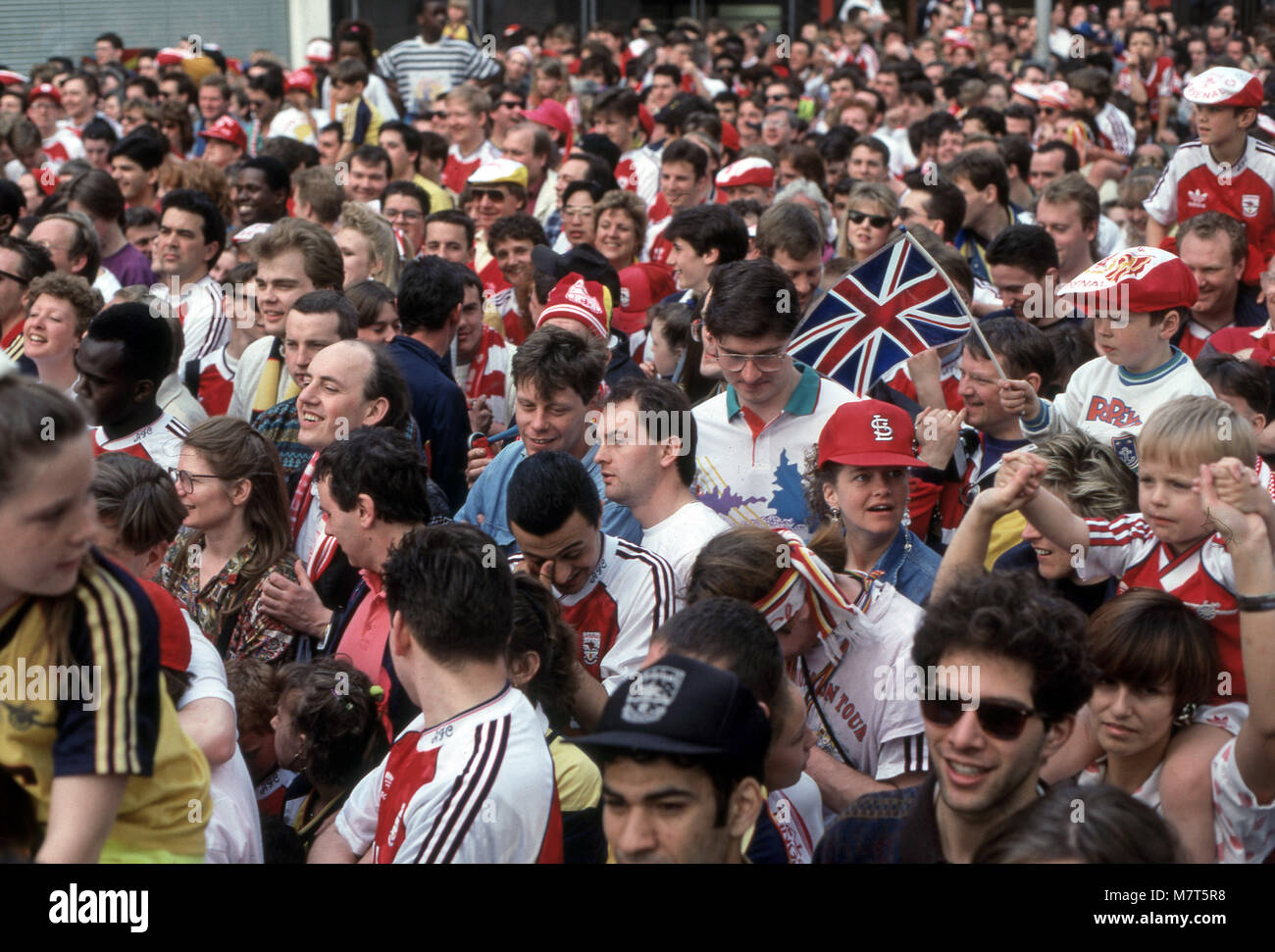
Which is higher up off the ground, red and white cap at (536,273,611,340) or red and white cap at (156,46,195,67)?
red and white cap at (536,273,611,340)

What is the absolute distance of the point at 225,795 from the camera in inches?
130

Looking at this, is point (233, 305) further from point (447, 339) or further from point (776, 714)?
point (776, 714)

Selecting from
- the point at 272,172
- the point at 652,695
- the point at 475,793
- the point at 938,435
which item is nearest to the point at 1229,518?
the point at 938,435

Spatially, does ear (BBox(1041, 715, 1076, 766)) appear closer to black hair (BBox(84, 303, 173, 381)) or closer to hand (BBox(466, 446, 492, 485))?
hand (BBox(466, 446, 492, 485))

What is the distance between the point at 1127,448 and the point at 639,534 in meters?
1.53

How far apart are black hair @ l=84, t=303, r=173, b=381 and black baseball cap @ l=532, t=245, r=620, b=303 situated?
2.23 meters

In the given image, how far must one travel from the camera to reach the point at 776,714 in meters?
3.14

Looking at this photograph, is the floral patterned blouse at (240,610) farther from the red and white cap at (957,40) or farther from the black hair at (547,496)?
the red and white cap at (957,40)

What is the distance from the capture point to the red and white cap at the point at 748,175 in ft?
32.1

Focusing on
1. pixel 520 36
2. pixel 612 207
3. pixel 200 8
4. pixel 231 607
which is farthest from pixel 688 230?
pixel 200 8

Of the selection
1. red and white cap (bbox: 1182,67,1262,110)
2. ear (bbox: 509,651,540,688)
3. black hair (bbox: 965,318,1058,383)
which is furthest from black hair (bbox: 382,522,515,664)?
red and white cap (bbox: 1182,67,1262,110)

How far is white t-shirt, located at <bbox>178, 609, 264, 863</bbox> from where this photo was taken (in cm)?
322

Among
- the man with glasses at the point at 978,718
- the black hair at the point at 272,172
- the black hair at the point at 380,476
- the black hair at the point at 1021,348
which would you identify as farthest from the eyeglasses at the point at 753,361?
the black hair at the point at 272,172

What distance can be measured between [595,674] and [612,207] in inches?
173
